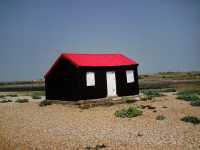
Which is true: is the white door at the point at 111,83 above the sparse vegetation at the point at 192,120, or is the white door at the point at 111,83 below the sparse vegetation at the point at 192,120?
above

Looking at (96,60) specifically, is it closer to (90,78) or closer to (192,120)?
(90,78)

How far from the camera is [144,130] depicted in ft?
42.8

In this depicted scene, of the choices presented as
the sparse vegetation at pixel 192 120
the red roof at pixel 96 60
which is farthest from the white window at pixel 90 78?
the sparse vegetation at pixel 192 120

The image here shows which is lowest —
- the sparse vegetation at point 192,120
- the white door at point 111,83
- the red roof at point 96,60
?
the sparse vegetation at point 192,120

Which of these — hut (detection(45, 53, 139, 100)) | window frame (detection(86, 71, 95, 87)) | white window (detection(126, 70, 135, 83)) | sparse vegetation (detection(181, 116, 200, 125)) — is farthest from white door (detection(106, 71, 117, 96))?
sparse vegetation (detection(181, 116, 200, 125))

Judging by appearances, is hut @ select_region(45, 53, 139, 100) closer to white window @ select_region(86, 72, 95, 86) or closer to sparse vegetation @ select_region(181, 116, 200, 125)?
white window @ select_region(86, 72, 95, 86)

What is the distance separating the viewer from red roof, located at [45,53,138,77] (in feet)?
76.4

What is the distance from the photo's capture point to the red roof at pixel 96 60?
23283 mm

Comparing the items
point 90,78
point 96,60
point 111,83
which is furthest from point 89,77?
point 96,60

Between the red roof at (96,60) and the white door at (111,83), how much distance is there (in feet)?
2.91

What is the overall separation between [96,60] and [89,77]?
282cm

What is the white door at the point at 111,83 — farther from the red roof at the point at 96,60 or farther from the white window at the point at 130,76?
the white window at the point at 130,76

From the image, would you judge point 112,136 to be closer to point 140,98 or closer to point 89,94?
point 89,94

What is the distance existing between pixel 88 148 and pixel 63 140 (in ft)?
5.81
